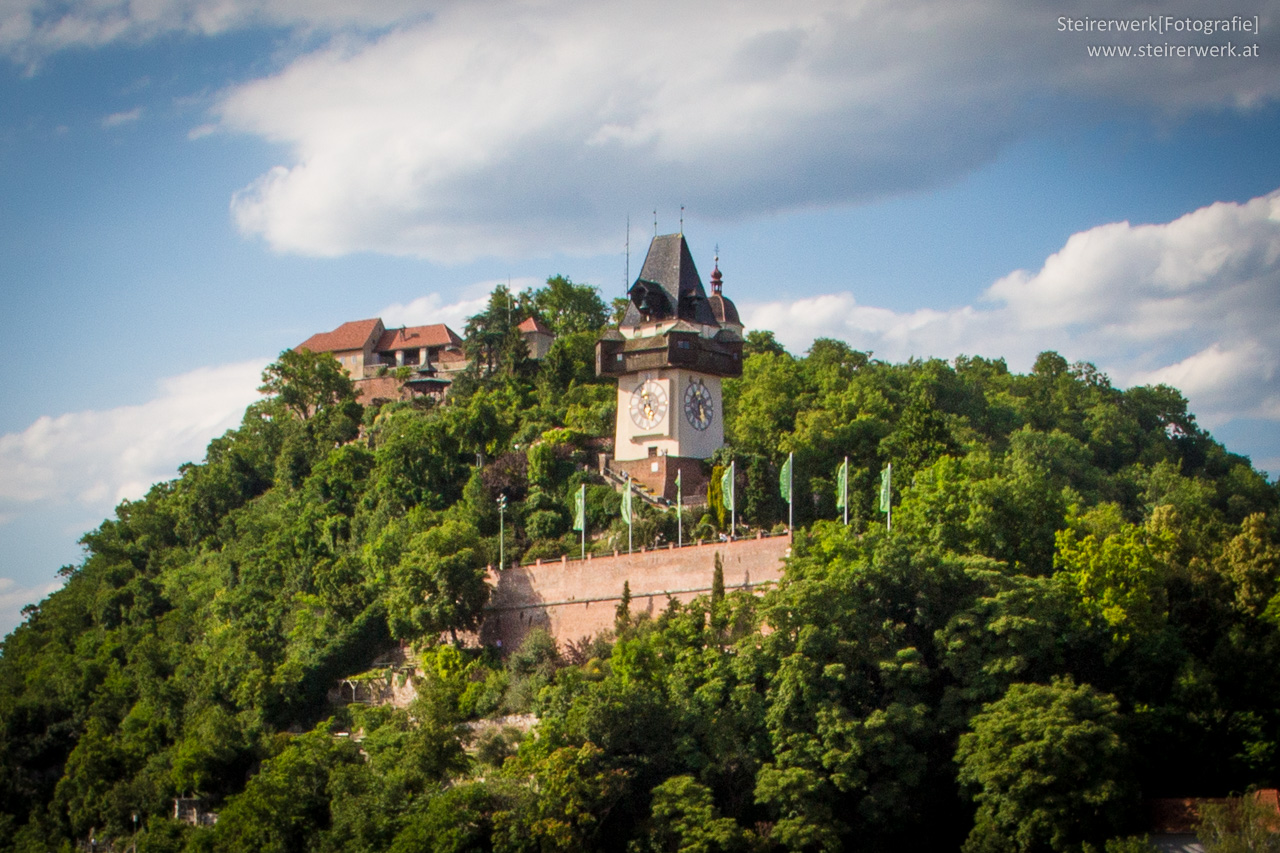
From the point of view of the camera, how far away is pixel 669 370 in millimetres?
62344

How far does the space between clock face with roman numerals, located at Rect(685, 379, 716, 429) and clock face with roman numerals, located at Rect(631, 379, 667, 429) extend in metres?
0.92

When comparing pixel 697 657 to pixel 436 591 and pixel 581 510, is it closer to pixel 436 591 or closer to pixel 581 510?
pixel 436 591

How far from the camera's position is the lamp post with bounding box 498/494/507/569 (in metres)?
60.0

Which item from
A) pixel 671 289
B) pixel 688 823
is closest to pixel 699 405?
pixel 671 289

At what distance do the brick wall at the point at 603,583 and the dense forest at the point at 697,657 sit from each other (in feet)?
4.66

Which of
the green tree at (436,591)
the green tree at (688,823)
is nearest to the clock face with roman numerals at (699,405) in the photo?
the green tree at (436,591)

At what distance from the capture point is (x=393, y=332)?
93125 millimetres

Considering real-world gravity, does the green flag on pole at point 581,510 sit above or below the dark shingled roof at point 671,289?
below

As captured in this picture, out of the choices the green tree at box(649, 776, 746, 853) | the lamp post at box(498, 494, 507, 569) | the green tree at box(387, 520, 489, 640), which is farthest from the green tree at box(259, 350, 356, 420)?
the green tree at box(649, 776, 746, 853)

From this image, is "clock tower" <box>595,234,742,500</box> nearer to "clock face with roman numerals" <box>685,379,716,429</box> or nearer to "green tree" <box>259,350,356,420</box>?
"clock face with roman numerals" <box>685,379,716,429</box>

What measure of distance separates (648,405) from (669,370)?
167 cm

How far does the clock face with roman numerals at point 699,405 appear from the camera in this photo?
206 feet

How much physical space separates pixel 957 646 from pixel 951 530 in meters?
5.71

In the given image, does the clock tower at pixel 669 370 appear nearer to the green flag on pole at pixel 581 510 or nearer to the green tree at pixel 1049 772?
the green flag on pole at pixel 581 510
